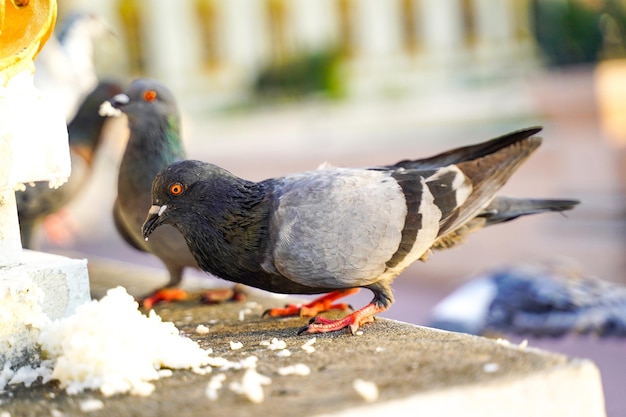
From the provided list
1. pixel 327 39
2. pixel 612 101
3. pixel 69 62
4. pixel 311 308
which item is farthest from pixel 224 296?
pixel 327 39

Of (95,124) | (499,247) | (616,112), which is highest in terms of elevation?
(95,124)

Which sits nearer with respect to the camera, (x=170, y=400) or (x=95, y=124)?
(x=170, y=400)

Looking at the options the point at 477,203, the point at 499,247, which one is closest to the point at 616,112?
the point at 499,247

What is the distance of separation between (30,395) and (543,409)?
141 centimetres

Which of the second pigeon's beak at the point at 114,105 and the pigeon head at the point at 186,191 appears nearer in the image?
the pigeon head at the point at 186,191

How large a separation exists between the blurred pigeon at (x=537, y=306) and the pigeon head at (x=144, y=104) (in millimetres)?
1915

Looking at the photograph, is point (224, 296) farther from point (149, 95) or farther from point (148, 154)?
point (149, 95)

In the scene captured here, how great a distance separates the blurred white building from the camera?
28812 mm

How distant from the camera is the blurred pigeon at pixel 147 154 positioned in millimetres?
3699

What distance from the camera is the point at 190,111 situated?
89.5 ft

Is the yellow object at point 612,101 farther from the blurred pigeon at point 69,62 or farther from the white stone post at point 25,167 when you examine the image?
the white stone post at point 25,167

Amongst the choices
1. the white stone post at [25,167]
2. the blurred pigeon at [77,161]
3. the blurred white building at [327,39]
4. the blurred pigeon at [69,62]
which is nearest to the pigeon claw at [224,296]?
the white stone post at [25,167]

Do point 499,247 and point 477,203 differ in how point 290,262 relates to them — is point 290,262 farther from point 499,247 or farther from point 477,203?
point 499,247

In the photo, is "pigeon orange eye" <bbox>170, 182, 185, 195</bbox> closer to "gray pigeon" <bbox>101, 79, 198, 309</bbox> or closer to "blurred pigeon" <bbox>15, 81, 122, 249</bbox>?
"gray pigeon" <bbox>101, 79, 198, 309</bbox>
